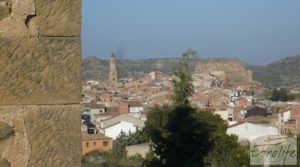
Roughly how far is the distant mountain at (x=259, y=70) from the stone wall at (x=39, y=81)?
95.9m

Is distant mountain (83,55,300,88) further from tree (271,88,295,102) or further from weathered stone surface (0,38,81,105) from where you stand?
weathered stone surface (0,38,81,105)

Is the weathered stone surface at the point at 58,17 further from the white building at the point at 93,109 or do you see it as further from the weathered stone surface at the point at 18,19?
the white building at the point at 93,109

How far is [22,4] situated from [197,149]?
1559 centimetres

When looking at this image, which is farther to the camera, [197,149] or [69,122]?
[197,149]

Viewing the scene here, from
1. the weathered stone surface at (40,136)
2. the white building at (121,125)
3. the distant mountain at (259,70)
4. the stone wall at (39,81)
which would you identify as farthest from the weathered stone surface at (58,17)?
the distant mountain at (259,70)

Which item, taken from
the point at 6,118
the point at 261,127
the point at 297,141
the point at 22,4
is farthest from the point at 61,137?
the point at 261,127

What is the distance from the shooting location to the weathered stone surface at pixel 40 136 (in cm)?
187

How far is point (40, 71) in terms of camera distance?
188cm

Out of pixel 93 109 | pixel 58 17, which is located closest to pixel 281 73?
pixel 93 109

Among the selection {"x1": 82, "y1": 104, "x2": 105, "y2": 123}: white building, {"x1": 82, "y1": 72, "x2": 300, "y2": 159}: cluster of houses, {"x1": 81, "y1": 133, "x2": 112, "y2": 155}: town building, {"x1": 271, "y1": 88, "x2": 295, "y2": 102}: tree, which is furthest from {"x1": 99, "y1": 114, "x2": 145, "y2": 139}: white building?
{"x1": 271, "y1": 88, "x2": 295, "y2": 102}: tree

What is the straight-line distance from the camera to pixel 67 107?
75.5 inches

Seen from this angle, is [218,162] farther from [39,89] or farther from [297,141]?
[39,89]

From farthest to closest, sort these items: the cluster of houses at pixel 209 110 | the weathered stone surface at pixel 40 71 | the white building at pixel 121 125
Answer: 1. the white building at pixel 121 125
2. the cluster of houses at pixel 209 110
3. the weathered stone surface at pixel 40 71

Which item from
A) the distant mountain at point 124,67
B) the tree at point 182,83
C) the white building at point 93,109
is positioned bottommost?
the white building at point 93,109
